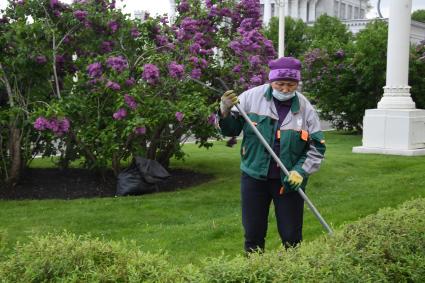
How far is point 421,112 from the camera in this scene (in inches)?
515

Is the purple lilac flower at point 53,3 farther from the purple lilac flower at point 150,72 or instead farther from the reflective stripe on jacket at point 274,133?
the reflective stripe on jacket at point 274,133

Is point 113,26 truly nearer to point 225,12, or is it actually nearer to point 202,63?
point 202,63

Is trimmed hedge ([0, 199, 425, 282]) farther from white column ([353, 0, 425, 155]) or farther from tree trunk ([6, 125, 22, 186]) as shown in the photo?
white column ([353, 0, 425, 155])

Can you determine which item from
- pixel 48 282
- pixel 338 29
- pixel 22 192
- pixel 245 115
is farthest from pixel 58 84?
pixel 338 29

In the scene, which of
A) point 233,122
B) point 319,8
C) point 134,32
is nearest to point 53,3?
point 134,32

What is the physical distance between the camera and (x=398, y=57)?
13039mm

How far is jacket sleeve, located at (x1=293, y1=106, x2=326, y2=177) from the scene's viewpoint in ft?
13.7

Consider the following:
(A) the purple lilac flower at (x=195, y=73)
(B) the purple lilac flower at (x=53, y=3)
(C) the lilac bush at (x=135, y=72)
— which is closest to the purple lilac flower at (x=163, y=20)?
(C) the lilac bush at (x=135, y=72)

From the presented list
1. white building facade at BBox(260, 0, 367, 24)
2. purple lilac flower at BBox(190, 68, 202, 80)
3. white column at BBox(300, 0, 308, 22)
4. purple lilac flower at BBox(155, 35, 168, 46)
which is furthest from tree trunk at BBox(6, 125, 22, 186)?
white column at BBox(300, 0, 308, 22)

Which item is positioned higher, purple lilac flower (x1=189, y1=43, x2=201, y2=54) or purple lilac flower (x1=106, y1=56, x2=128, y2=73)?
purple lilac flower (x1=189, y1=43, x2=201, y2=54)

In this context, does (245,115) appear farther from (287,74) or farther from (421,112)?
(421,112)

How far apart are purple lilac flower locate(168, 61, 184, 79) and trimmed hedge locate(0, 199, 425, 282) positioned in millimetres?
5121

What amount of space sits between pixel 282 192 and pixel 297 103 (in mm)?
612

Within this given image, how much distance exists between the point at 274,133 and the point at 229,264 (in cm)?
146
